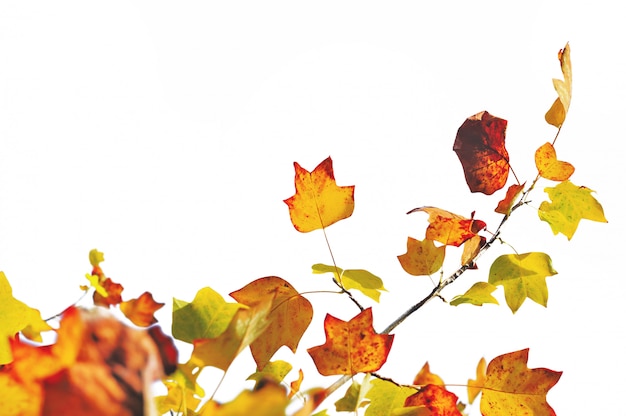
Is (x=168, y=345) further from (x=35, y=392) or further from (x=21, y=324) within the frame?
(x=21, y=324)

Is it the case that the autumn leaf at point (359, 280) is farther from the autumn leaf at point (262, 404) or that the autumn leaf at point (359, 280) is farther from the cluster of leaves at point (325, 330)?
the autumn leaf at point (262, 404)

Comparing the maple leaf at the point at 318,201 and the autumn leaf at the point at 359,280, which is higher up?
the maple leaf at the point at 318,201

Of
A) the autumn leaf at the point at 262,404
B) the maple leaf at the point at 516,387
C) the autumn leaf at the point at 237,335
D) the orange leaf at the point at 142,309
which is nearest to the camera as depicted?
the autumn leaf at the point at 262,404

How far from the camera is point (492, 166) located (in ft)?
2.32

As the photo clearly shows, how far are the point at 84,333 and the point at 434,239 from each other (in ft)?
1.78

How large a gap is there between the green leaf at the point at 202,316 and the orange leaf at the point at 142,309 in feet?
1.12

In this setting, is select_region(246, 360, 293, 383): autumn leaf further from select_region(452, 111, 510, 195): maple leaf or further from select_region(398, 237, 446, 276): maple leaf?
select_region(452, 111, 510, 195): maple leaf

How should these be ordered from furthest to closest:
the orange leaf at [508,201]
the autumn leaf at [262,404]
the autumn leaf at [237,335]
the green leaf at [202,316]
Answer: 1. the orange leaf at [508,201]
2. the green leaf at [202,316]
3. the autumn leaf at [237,335]
4. the autumn leaf at [262,404]

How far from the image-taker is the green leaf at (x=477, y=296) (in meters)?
0.62

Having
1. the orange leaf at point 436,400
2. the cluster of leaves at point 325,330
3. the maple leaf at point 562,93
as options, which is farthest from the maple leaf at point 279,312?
the maple leaf at point 562,93

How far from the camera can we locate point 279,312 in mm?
585

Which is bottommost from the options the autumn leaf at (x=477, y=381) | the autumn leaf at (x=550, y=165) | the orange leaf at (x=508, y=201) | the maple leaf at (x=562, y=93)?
the autumn leaf at (x=477, y=381)

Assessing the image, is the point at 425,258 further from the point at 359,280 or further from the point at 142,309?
the point at 142,309

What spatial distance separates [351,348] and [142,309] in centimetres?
39
